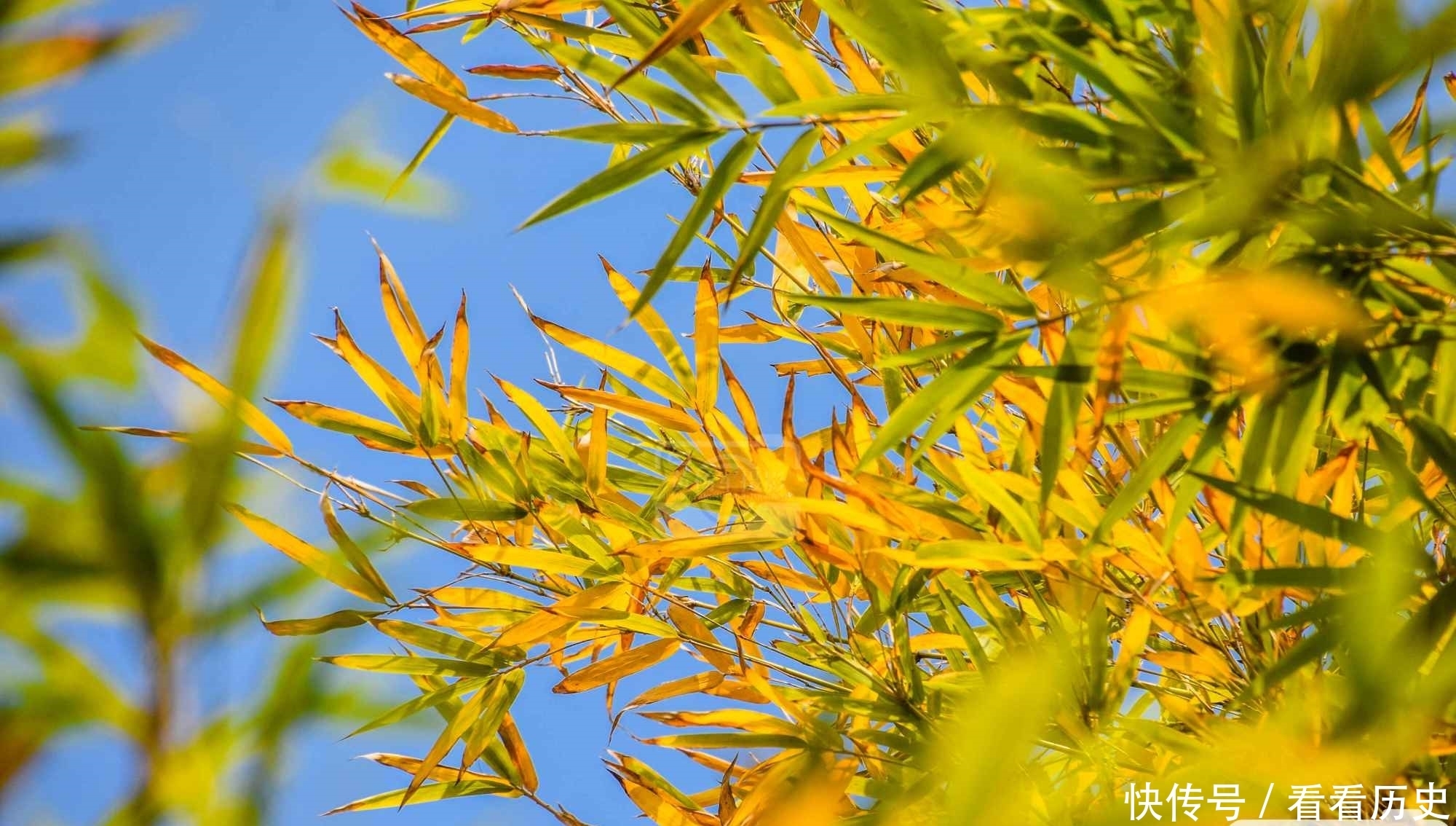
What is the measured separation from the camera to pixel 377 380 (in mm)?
1166

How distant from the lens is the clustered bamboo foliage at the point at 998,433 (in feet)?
2.49

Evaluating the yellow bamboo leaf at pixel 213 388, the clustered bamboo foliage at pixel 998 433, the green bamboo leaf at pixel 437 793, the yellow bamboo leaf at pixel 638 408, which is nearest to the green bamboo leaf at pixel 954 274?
the clustered bamboo foliage at pixel 998 433

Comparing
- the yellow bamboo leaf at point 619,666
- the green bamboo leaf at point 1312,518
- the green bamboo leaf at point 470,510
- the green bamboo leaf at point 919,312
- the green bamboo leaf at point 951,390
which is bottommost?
the yellow bamboo leaf at point 619,666

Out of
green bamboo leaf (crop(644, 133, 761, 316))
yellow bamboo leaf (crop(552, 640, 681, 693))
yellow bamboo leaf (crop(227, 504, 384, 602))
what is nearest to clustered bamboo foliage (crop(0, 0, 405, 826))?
green bamboo leaf (crop(644, 133, 761, 316))

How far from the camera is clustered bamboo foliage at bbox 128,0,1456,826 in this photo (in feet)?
2.49

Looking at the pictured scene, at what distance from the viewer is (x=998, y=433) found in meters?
1.37

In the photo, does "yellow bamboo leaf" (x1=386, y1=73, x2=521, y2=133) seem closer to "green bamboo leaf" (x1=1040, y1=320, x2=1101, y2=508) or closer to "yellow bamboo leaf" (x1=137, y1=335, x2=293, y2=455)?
"yellow bamboo leaf" (x1=137, y1=335, x2=293, y2=455)

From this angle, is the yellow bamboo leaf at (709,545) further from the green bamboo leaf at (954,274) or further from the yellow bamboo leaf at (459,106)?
the yellow bamboo leaf at (459,106)

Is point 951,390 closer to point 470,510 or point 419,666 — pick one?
point 470,510

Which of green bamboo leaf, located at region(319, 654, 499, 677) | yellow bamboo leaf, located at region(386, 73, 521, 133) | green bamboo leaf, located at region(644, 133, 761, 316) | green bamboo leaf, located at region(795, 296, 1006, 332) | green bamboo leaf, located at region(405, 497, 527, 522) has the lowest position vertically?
green bamboo leaf, located at region(319, 654, 499, 677)

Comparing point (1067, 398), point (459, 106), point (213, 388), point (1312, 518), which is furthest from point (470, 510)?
point (1312, 518)

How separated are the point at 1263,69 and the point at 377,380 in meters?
0.93

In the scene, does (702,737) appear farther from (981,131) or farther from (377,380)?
(981,131)

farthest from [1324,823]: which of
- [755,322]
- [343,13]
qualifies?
[343,13]
